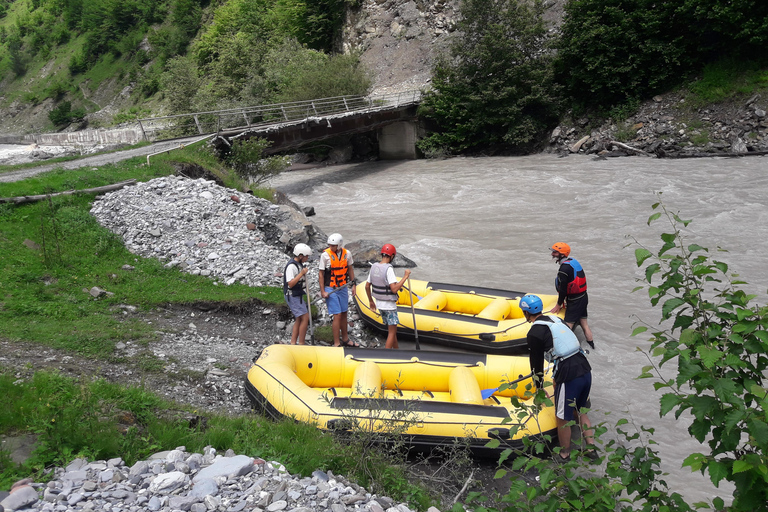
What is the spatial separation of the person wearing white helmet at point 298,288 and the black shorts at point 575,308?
13.2ft

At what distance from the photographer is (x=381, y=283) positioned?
8.28 meters

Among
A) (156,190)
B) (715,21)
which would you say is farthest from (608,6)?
(156,190)

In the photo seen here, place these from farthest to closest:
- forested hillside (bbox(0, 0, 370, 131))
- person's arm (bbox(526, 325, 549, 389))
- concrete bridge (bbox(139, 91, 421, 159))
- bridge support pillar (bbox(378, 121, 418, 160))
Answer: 1. forested hillside (bbox(0, 0, 370, 131))
2. bridge support pillar (bbox(378, 121, 418, 160))
3. concrete bridge (bbox(139, 91, 421, 159))
4. person's arm (bbox(526, 325, 549, 389))

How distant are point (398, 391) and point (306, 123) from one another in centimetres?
1885

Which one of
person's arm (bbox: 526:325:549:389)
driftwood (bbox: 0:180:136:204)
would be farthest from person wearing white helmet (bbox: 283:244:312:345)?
driftwood (bbox: 0:180:136:204)

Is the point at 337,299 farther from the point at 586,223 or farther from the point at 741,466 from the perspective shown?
the point at 586,223

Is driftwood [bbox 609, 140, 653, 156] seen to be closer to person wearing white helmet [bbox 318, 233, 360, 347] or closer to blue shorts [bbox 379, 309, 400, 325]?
blue shorts [bbox 379, 309, 400, 325]

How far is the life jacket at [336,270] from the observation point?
27.0 feet

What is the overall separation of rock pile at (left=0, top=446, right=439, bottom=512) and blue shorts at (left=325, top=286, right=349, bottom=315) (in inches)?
157

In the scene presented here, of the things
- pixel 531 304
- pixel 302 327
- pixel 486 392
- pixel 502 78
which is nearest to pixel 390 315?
pixel 302 327

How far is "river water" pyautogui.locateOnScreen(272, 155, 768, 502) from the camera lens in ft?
27.0

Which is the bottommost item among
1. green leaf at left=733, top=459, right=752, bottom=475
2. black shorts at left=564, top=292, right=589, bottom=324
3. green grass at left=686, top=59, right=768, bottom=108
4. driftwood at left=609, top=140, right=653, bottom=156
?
black shorts at left=564, top=292, right=589, bottom=324

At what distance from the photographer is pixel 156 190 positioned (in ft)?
45.7

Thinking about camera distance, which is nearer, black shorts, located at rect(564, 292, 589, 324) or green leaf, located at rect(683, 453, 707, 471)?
green leaf, located at rect(683, 453, 707, 471)
